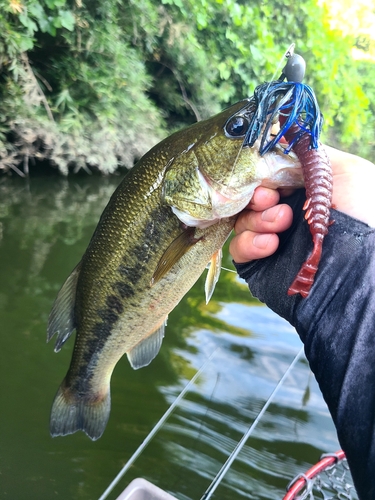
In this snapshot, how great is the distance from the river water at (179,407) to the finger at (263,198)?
1.63 m

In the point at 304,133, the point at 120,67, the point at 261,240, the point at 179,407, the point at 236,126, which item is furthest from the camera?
the point at 120,67

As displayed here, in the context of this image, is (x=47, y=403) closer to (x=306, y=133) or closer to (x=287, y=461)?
(x=287, y=461)

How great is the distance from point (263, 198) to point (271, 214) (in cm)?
6

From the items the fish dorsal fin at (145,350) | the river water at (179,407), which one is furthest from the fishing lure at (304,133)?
the river water at (179,407)

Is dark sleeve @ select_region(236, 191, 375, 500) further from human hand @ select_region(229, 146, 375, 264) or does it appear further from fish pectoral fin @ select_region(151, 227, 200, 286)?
fish pectoral fin @ select_region(151, 227, 200, 286)

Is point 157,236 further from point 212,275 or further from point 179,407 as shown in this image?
point 179,407

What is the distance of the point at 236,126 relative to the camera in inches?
48.0

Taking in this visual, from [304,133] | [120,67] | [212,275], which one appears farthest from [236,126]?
[120,67]

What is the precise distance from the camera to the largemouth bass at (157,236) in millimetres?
1222

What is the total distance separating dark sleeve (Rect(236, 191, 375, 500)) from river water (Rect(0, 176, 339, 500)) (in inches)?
53.6

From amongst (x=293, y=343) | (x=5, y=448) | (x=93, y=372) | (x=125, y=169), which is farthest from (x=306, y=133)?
(x=125, y=169)

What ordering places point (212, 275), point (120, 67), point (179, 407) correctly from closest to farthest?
point (212, 275) → point (179, 407) → point (120, 67)

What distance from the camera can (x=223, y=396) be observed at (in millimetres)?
2670

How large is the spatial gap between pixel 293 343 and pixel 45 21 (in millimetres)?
5555
